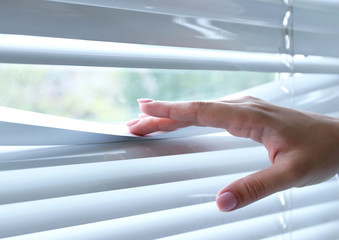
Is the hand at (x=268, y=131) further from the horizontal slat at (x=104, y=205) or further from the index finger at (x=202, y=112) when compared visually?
the horizontal slat at (x=104, y=205)

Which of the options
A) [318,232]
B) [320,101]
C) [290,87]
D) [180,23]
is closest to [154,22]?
[180,23]

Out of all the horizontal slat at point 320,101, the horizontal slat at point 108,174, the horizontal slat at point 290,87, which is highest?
the horizontal slat at point 290,87

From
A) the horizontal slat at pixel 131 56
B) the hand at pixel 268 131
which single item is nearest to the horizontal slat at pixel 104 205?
the hand at pixel 268 131

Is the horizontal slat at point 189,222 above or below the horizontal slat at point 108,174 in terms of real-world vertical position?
below

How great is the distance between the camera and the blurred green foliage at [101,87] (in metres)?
0.77

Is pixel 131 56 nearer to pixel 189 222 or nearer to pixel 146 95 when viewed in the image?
pixel 146 95

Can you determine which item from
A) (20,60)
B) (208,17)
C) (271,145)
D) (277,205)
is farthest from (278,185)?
(20,60)

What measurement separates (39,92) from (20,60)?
6.7 inches

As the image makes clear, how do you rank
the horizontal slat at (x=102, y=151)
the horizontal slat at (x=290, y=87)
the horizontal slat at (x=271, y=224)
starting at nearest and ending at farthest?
the horizontal slat at (x=102, y=151), the horizontal slat at (x=271, y=224), the horizontal slat at (x=290, y=87)

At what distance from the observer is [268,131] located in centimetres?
80

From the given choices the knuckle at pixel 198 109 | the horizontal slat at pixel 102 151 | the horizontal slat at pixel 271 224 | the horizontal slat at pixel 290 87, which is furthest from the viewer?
the horizontal slat at pixel 290 87

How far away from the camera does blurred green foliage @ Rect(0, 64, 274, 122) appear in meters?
0.77

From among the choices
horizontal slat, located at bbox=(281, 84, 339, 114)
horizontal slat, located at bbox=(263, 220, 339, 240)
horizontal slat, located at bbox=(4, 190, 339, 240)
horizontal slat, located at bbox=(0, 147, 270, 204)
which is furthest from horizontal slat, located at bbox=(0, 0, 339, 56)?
horizontal slat, located at bbox=(263, 220, 339, 240)

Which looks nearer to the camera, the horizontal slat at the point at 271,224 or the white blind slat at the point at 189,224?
the white blind slat at the point at 189,224
